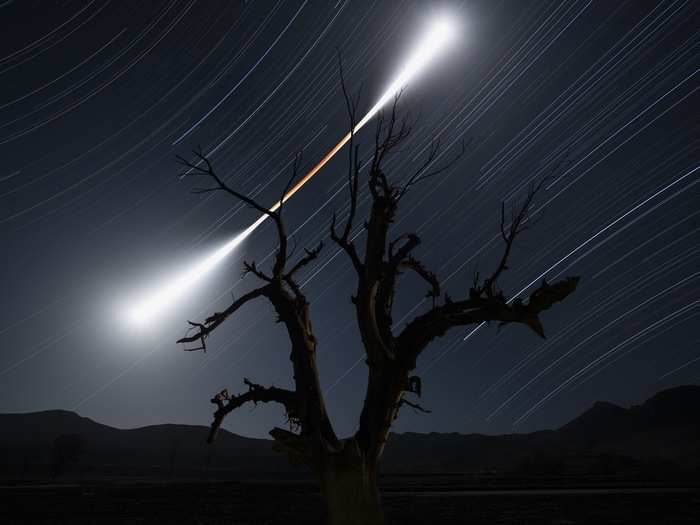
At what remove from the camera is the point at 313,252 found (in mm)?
7469

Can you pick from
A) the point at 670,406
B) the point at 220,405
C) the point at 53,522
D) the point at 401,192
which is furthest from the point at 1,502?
the point at 670,406

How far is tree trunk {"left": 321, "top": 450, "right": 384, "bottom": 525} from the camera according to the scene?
17.7 feet

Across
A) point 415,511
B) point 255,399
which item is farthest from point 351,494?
point 415,511

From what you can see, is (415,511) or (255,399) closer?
(255,399)

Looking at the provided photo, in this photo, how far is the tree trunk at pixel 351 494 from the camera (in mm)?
5383

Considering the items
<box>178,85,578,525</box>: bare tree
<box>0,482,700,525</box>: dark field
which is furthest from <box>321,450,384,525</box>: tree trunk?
<box>0,482,700,525</box>: dark field

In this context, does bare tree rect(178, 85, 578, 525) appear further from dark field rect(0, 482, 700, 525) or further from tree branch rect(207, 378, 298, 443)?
dark field rect(0, 482, 700, 525)

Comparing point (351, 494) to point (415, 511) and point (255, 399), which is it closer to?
point (255, 399)

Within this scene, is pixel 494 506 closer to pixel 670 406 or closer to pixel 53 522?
pixel 53 522

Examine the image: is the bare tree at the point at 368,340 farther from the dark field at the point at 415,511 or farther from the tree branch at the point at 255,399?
the dark field at the point at 415,511

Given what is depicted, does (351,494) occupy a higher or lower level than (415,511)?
lower

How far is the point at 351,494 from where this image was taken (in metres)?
5.43

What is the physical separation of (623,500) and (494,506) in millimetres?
6461

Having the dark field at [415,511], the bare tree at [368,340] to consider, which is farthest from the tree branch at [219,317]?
the dark field at [415,511]
